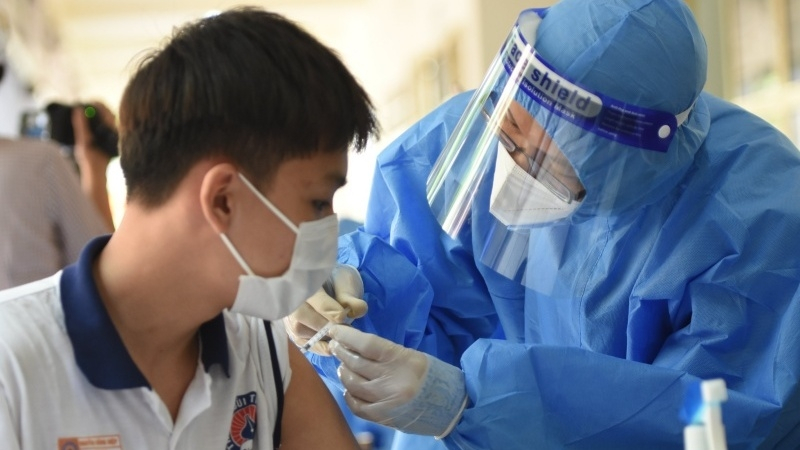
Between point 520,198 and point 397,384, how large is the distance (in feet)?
1.13

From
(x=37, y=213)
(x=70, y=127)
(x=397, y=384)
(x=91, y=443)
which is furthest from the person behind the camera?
(x=70, y=127)

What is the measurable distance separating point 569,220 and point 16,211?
129cm

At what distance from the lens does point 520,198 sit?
1.51m

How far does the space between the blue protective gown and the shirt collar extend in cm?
51

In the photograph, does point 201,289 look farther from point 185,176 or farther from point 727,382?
point 727,382

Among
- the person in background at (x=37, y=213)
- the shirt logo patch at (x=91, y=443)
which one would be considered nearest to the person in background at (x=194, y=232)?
the shirt logo patch at (x=91, y=443)

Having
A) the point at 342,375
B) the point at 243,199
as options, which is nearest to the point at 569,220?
the point at 342,375

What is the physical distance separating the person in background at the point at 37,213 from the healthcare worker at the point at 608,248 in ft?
2.88

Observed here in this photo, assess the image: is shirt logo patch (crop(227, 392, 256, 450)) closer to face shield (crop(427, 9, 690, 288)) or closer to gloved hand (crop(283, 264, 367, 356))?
gloved hand (crop(283, 264, 367, 356))

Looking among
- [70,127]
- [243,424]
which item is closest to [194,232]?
[243,424]

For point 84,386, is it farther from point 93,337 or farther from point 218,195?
point 218,195

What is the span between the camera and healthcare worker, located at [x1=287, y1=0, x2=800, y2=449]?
4.57 feet

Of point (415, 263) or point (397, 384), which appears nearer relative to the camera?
point (397, 384)

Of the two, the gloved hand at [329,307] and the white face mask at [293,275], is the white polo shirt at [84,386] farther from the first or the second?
the gloved hand at [329,307]
